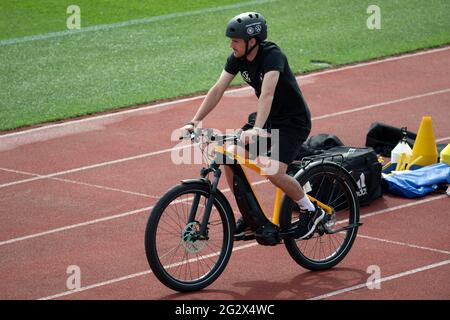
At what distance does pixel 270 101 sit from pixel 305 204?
1037mm

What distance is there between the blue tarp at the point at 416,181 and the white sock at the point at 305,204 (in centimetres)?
239

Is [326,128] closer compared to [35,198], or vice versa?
[35,198]

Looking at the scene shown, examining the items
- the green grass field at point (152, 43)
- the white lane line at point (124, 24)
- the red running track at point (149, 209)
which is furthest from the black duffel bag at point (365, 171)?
the white lane line at point (124, 24)

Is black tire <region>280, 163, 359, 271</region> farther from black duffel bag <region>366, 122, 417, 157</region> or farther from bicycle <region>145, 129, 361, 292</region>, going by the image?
black duffel bag <region>366, 122, 417, 157</region>

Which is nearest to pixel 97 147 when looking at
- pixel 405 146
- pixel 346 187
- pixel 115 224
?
pixel 115 224

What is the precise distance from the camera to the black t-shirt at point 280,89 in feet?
27.5

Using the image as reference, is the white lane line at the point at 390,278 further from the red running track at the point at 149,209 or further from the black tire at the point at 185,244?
the black tire at the point at 185,244

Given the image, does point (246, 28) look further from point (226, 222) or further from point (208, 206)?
point (226, 222)

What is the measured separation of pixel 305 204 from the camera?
8.68 meters

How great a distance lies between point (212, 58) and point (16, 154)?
554cm

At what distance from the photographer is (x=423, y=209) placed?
10.5 m

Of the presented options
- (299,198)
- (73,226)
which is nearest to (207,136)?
(299,198)

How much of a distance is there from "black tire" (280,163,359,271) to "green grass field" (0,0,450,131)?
19.7ft
